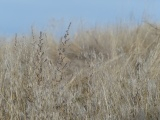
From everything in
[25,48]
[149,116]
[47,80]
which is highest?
[25,48]

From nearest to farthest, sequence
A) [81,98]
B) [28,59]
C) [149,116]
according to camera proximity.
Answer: [149,116]
[81,98]
[28,59]

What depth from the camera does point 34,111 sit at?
3.32 metres

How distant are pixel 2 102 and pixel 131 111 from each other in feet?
3.57

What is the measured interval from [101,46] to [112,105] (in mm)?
4938

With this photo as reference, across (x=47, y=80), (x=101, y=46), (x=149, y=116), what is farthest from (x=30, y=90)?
(x=101, y=46)

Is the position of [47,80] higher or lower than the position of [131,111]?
higher

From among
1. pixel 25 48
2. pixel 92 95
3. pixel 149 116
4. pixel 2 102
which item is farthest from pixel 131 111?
pixel 25 48

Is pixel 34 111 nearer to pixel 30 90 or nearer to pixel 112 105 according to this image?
pixel 30 90

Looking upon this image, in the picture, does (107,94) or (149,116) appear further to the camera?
(107,94)

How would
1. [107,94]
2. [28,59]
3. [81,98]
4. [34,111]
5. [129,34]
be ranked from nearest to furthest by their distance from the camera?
[34,111]
[107,94]
[81,98]
[28,59]
[129,34]

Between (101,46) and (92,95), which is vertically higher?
Answer: (101,46)

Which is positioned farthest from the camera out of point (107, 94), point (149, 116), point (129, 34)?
point (129, 34)

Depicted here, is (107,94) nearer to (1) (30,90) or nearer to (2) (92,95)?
(2) (92,95)

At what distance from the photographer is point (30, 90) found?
148 inches
